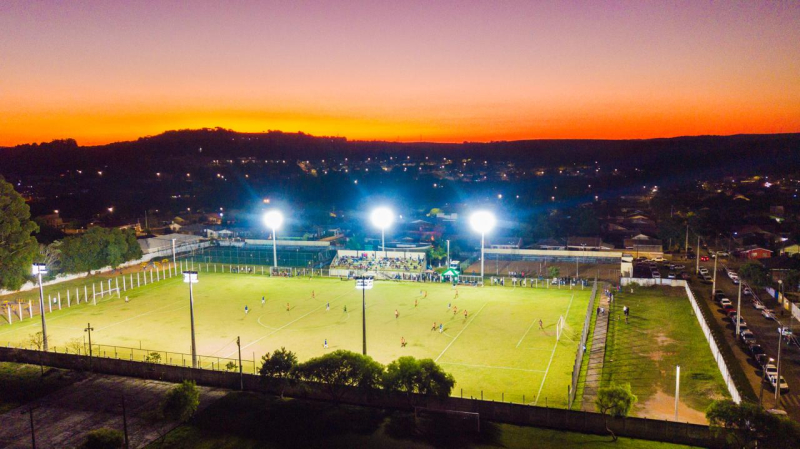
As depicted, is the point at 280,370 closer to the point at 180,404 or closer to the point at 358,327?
the point at 180,404

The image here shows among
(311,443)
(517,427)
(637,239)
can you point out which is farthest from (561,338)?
(637,239)

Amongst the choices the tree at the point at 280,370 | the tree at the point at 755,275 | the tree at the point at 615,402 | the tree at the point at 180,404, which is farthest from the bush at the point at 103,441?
the tree at the point at 755,275

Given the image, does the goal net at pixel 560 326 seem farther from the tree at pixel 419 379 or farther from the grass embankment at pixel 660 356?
the tree at pixel 419 379

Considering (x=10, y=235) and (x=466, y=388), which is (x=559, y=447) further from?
(x=10, y=235)

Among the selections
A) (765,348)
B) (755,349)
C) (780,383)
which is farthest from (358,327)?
(765,348)

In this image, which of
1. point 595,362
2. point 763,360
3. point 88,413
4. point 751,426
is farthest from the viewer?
point 595,362

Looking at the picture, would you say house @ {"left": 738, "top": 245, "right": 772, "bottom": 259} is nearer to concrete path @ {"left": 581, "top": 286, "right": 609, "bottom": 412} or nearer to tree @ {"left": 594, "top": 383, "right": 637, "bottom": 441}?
concrete path @ {"left": 581, "top": 286, "right": 609, "bottom": 412}
